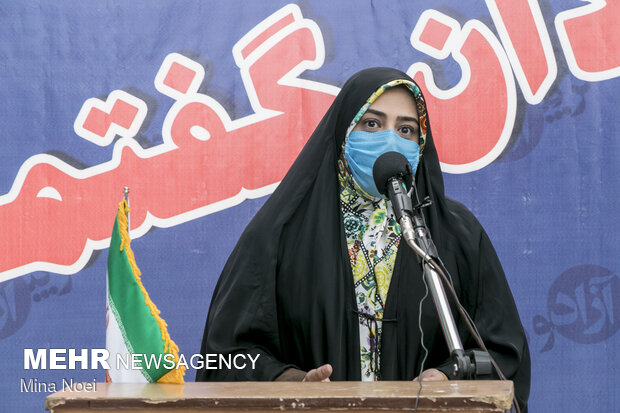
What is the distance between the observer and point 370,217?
2.31m

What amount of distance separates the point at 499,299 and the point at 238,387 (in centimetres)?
100

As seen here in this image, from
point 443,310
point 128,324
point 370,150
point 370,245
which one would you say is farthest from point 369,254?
point 443,310

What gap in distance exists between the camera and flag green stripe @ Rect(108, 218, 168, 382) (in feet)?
6.07

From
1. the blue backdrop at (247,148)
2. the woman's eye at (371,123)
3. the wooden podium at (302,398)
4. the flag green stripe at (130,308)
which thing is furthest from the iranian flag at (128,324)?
the blue backdrop at (247,148)

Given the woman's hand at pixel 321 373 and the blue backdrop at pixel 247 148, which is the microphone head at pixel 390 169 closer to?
the woman's hand at pixel 321 373

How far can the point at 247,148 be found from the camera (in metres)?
2.79

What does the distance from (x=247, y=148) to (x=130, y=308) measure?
0.99 metres

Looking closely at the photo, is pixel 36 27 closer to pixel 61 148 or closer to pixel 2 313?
pixel 61 148

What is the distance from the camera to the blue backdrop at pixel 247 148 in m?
2.71

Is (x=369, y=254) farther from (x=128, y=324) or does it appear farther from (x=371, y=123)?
(x=128, y=324)

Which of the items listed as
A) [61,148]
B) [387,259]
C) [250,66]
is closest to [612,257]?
[387,259]

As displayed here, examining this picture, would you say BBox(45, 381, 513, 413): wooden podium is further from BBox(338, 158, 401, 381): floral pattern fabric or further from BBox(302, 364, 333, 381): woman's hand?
BBox(338, 158, 401, 381): floral pattern fabric

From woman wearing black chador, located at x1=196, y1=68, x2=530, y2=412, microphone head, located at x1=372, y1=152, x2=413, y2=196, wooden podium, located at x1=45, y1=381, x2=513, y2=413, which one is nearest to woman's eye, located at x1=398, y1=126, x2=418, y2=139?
woman wearing black chador, located at x1=196, y1=68, x2=530, y2=412

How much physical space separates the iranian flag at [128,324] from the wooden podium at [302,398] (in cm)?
39
